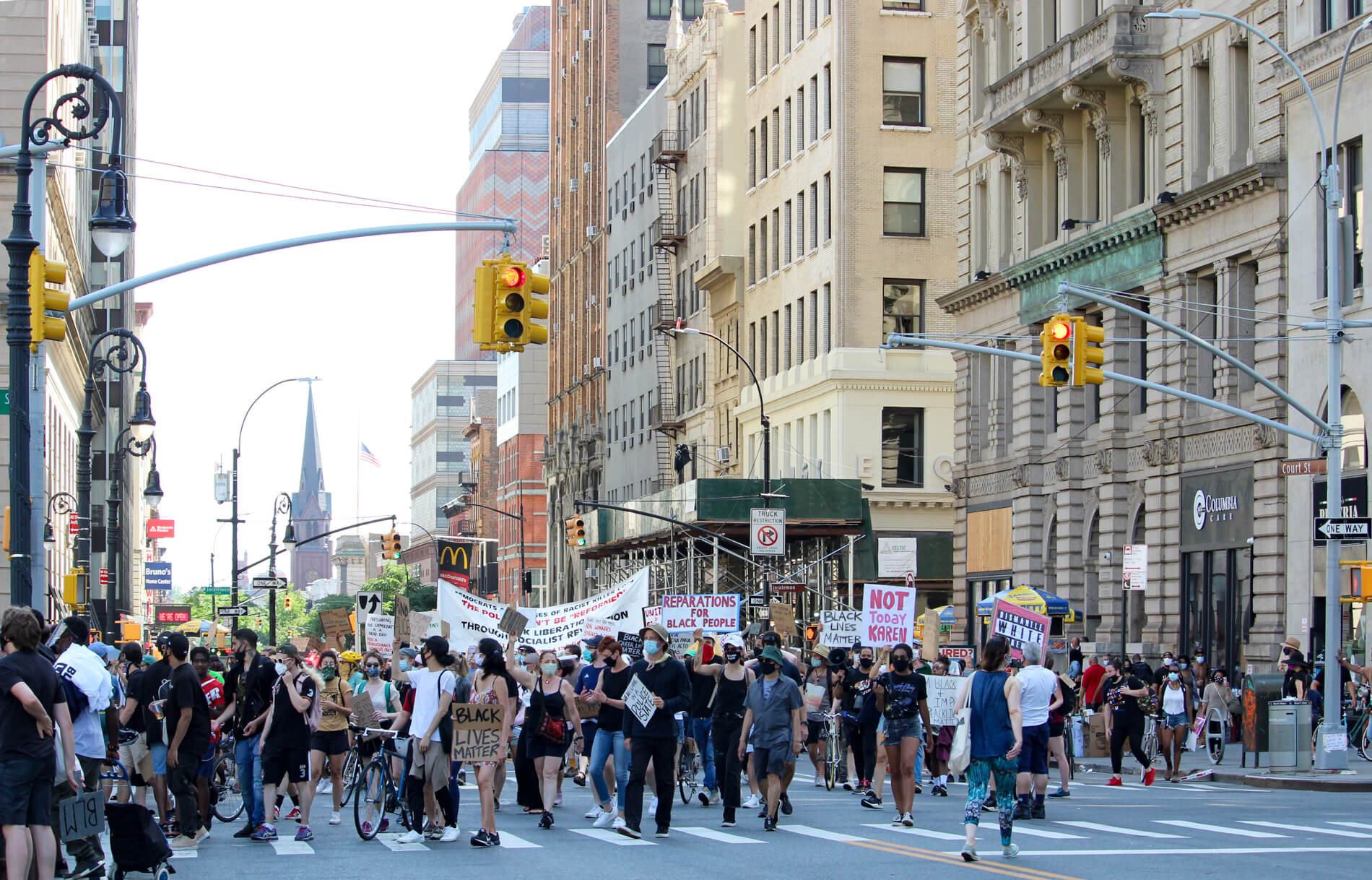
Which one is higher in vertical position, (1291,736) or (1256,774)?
(1291,736)

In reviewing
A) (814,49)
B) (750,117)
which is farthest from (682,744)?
(750,117)

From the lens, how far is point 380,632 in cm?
3684

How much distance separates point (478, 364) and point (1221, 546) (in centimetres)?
15938

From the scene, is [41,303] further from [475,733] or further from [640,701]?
[640,701]

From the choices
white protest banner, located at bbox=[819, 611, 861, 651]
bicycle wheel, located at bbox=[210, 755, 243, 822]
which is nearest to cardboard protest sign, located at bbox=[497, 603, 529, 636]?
bicycle wheel, located at bbox=[210, 755, 243, 822]

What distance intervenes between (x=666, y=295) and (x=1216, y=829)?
64.2 metres

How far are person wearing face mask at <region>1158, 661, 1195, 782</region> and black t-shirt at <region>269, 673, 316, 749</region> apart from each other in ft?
45.8

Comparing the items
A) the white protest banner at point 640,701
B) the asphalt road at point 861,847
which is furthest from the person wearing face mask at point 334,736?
the white protest banner at point 640,701

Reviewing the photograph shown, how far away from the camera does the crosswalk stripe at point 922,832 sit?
744 inches

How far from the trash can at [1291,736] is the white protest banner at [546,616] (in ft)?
33.4

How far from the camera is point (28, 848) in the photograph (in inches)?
493

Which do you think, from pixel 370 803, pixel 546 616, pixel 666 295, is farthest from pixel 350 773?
pixel 666 295

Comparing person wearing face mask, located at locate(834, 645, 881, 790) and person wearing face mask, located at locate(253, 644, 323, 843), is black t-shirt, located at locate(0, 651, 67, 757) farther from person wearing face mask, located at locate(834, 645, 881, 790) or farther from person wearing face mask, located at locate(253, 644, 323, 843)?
person wearing face mask, located at locate(834, 645, 881, 790)

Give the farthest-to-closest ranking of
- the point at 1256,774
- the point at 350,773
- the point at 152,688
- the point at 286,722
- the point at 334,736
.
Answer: the point at 1256,774 < the point at 350,773 < the point at 334,736 < the point at 286,722 < the point at 152,688
